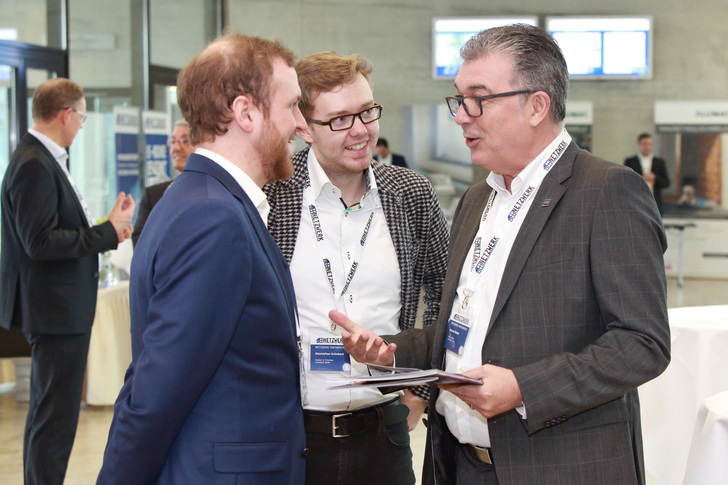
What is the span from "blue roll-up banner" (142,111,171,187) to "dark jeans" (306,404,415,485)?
6449mm

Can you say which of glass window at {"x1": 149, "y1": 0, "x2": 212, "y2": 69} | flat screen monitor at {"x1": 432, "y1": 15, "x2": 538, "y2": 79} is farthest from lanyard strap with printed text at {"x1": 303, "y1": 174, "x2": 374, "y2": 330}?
flat screen monitor at {"x1": 432, "y1": 15, "x2": 538, "y2": 79}

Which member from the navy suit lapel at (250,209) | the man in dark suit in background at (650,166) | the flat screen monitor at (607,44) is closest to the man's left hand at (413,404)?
the navy suit lapel at (250,209)

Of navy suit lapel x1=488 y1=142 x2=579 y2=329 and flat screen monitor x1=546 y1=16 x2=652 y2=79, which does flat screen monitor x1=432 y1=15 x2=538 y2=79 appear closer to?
flat screen monitor x1=546 y1=16 x2=652 y2=79

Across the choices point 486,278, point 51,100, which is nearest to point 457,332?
point 486,278

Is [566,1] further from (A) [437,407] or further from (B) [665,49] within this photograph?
(A) [437,407]

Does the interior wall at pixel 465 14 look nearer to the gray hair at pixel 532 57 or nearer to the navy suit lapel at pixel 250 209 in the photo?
the gray hair at pixel 532 57

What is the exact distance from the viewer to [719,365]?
305cm

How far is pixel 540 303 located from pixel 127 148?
273 inches

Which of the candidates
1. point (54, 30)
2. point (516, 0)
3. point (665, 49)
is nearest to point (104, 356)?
point (54, 30)

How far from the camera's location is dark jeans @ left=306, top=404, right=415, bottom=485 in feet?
6.47

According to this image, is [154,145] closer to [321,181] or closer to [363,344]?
[321,181]

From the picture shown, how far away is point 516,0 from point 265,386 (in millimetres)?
11311

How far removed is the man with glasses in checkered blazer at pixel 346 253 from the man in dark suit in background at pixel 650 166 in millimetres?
9342

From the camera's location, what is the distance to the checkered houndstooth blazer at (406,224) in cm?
208
